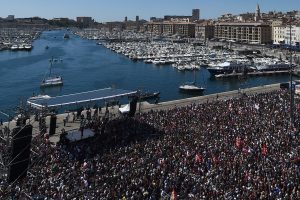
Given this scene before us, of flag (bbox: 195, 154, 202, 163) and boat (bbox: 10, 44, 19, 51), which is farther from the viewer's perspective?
boat (bbox: 10, 44, 19, 51)

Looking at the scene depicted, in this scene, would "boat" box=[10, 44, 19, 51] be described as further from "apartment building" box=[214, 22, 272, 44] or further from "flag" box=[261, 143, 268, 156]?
"flag" box=[261, 143, 268, 156]

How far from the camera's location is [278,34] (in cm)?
11425

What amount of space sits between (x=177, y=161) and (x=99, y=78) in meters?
53.7

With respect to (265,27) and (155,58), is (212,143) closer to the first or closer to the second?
(155,58)

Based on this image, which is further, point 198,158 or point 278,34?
point 278,34

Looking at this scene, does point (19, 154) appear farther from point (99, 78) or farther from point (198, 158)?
point (99, 78)

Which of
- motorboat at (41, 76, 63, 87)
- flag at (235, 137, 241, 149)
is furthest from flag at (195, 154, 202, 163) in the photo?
motorboat at (41, 76, 63, 87)

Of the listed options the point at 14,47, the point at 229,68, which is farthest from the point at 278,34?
the point at 14,47

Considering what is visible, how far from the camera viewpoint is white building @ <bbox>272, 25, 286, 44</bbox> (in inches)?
4376

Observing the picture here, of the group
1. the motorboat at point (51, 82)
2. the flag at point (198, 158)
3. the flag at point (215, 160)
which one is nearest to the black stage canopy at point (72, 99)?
the flag at point (198, 158)

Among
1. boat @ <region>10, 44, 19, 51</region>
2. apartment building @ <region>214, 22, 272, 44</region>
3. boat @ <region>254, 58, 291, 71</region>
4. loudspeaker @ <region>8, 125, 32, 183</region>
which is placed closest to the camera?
loudspeaker @ <region>8, 125, 32, 183</region>

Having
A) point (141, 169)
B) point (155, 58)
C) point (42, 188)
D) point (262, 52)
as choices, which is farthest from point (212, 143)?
point (262, 52)

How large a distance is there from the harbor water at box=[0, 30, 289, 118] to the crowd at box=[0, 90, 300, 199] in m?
25.2

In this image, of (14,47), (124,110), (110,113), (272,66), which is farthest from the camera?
(14,47)
